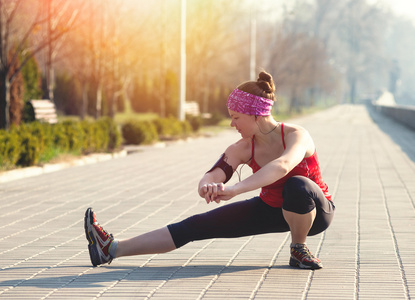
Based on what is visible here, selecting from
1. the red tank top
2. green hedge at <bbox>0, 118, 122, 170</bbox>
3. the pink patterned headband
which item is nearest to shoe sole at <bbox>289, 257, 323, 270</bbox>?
the red tank top

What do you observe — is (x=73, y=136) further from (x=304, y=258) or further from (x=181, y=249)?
(x=304, y=258)

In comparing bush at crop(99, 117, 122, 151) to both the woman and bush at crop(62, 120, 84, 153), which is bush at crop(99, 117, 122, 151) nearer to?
bush at crop(62, 120, 84, 153)

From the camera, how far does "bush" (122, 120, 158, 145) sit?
71.9 ft

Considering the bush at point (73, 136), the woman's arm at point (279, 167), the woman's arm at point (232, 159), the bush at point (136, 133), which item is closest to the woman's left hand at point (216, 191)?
the woman's arm at point (279, 167)

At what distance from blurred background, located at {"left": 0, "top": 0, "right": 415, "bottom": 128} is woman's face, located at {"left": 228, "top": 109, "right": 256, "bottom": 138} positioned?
1197mm

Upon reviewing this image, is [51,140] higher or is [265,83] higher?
[265,83]

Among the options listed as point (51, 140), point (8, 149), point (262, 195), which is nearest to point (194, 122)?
point (51, 140)

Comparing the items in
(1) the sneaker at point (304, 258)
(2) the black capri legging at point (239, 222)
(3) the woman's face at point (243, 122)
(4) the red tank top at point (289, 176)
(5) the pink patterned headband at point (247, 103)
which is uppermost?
(5) the pink patterned headband at point (247, 103)

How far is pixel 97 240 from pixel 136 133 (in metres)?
16.3

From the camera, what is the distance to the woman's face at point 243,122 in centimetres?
540

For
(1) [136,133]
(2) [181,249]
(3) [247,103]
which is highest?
(3) [247,103]

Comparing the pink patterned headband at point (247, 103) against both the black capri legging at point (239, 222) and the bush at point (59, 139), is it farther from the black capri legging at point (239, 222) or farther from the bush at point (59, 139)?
the bush at point (59, 139)

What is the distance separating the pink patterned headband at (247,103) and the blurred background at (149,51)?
1.21 meters

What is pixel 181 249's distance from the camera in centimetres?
675
